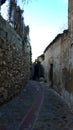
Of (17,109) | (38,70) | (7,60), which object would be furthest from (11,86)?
(38,70)

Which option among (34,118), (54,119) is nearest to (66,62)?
(54,119)

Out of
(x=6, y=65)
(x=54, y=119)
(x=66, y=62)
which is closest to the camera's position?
(x=54, y=119)

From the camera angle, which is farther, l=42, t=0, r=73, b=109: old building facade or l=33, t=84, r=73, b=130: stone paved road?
l=42, t=0, r=73, b=109: old building facade

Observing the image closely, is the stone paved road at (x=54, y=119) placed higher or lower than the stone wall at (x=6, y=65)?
lower

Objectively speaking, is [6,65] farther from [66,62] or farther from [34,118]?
[34,118]

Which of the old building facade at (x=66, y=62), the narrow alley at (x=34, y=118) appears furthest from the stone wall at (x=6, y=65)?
the old building facade at (x=66, y=62)

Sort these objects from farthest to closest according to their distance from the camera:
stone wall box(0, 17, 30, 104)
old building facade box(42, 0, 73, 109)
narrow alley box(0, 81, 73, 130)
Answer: old building facade box(42, 0, 73, 109) → stone wall box(0, 17, 30, 104) → narrow alley box(0, 81, 73, 130)

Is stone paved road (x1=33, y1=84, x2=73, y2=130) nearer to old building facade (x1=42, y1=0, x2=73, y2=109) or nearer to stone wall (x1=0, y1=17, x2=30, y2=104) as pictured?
old building facade (x1=42, y1=0, x2=73, y2=109)

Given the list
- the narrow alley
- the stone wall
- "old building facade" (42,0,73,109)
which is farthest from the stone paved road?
the stone wall

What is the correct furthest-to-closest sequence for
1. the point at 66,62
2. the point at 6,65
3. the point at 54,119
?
the point at 66,62
the point at 6,65
the point at 54,119

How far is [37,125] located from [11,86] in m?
3.87

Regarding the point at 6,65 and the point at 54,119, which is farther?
the point at 6,65

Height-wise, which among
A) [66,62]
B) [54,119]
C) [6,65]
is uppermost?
[66,62]

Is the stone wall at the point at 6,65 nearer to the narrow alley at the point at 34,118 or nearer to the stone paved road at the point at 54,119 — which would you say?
the narrow alley at the point at 34,118
